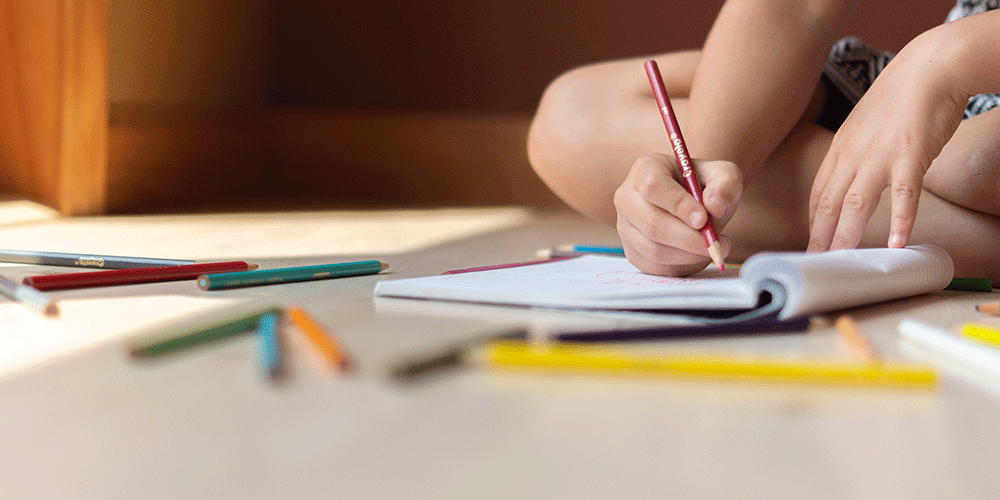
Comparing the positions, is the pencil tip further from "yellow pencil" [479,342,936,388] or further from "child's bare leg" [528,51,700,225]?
"child's bare leg" [528,51,700,225]

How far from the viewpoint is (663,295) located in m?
0.44

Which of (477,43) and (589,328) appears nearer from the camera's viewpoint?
(589,328)

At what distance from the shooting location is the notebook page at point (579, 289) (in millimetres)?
443

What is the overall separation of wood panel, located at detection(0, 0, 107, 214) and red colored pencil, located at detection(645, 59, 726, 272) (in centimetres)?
90

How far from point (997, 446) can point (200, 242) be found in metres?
0.80

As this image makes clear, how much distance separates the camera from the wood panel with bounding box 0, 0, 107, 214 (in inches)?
44.5

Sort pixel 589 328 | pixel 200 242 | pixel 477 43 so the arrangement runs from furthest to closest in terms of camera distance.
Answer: pixel 477 43 → pixel 200 242 → pixel 589 328

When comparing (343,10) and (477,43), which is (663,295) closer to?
(477,43)

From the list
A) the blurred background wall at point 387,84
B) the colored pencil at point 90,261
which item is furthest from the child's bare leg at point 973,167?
the blurred background wall at point 387,84

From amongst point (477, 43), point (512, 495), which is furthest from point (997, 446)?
point (477, 43)

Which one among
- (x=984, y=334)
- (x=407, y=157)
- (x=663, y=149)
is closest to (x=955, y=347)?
(x=984, y=334)

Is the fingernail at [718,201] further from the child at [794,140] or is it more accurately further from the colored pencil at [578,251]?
the colored pencil at [578,251]

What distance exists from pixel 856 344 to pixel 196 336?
300 millimetres

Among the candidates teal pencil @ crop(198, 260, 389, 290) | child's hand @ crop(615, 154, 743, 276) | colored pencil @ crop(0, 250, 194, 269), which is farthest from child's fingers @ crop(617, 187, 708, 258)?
colored pencil @ crop(0, 250, 194, 269)
